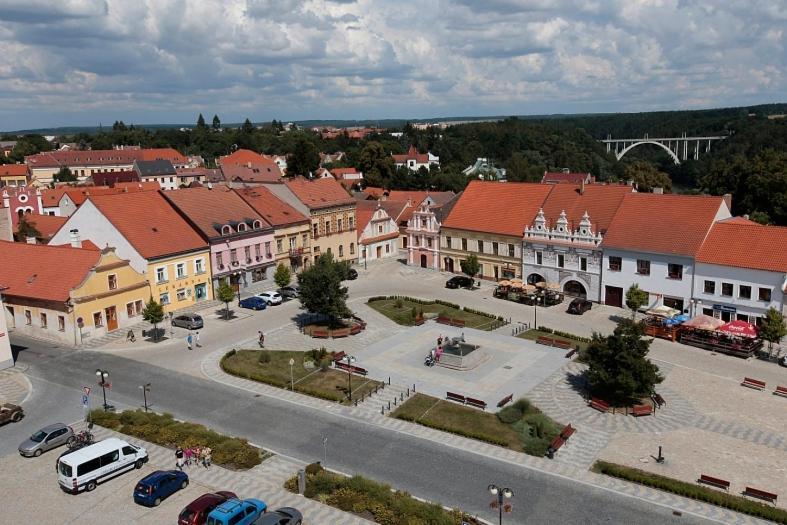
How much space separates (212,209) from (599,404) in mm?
39291

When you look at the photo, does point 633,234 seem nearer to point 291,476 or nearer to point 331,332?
point 331,332

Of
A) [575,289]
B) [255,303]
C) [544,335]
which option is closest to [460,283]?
[575,289]

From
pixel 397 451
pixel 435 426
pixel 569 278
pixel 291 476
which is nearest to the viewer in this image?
pixel 291 476

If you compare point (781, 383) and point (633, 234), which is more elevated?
point (633, 234)

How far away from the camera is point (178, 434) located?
3161 centimetres

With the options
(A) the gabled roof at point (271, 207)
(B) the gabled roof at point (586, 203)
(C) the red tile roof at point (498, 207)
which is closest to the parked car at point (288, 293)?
(A) the gabled roof at point (271, 207)

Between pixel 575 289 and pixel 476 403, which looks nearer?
pixel 476 403

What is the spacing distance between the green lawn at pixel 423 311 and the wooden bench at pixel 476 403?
14.8m

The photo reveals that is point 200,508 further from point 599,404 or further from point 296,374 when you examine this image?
point 599,404

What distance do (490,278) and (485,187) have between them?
1035 centimetres

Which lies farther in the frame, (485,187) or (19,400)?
(485,187)

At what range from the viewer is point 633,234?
5550 centimetres

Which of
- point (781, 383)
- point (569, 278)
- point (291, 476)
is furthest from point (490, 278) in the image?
point (291, 476)

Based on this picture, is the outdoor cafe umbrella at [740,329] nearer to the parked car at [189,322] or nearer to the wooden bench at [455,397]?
the wooden bench at [455,397]
